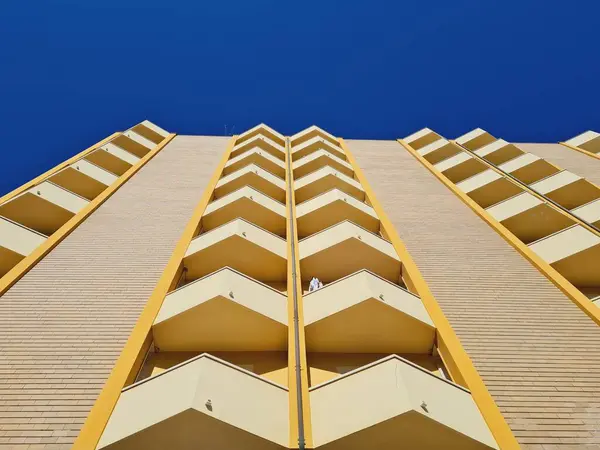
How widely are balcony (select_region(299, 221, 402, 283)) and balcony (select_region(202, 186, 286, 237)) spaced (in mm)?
2378

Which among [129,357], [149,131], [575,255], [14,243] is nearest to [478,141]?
[575,255]

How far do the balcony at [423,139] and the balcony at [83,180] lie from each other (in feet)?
58.5

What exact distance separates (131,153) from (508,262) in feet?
60.5

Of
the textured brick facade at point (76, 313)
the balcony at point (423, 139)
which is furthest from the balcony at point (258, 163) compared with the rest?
the balcony at point (423, 139)

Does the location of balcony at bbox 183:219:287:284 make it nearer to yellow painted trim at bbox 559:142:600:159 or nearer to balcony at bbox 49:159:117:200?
balcony at bbox 49:159:117:200

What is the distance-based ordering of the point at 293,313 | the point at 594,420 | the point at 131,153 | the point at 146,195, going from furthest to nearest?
the point at 131,153
the point at 146,195
the point at 293,313
the point at 594,420

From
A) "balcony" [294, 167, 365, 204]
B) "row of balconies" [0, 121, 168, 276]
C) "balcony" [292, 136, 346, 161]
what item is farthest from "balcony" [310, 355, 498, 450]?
"balcony" [292, 136, 346, 161]

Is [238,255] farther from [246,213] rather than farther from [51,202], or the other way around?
[51,202]

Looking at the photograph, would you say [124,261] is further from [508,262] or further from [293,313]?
[508,262]

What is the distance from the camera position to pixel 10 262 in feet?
33.4

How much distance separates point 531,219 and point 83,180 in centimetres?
1654

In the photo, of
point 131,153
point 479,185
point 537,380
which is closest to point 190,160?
point 131,153

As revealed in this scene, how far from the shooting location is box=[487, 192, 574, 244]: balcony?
520 inches

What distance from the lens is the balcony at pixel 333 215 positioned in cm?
1315
